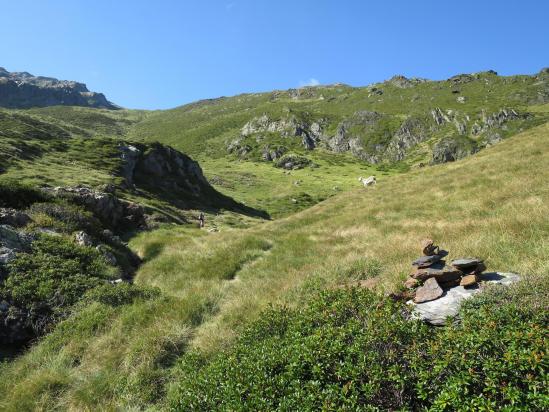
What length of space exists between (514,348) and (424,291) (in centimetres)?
317

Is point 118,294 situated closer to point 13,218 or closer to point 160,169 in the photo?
point 13,218

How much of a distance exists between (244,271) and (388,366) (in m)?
9.65

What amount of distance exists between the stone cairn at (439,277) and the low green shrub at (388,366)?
0.81 metres

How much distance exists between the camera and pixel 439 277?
353 inches

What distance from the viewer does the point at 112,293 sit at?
42.4 feet

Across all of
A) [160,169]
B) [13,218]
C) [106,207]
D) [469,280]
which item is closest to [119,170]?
[160,169]

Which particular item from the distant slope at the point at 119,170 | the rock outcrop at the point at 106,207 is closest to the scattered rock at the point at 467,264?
the rock outcrop at the point at 106,207

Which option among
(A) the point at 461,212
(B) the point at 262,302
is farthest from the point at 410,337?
(A) the point at 461,212

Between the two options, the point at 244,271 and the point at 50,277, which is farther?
the point at 244,271

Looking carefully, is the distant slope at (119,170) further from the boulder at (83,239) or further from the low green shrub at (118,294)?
the low green shrub at (118,294)

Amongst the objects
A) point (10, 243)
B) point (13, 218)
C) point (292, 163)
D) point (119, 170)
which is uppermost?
point (292, 163)

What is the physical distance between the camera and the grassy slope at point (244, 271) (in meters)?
8.68

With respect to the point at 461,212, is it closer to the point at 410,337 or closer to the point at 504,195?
the point at 504,195

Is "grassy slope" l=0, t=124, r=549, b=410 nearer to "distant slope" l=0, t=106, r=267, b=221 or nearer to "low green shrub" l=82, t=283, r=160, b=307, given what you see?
"low green shrub" l=82, t=283, r=160, b=307
